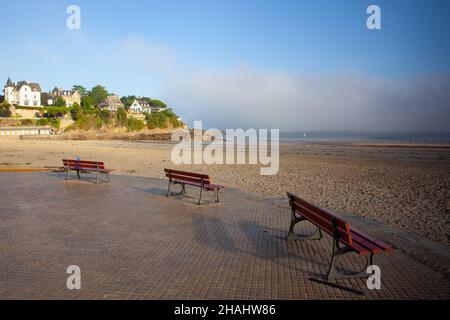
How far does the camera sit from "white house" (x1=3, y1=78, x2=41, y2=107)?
90.7 meters

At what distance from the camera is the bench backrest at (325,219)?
4.15 metres

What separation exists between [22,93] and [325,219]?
106 meters

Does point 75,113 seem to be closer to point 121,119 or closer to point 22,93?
point 121,119

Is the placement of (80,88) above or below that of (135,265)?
above

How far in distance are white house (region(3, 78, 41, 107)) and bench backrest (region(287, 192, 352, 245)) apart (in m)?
103

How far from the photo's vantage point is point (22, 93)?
297 ft

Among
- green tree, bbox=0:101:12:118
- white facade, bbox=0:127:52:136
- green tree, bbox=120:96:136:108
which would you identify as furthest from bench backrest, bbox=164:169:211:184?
green tree, bbox=120:96:136:108

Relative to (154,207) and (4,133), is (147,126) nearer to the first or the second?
(4,133)

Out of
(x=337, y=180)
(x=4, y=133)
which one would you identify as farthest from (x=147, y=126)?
(x=337, y=180)

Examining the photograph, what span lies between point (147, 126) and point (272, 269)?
4135 inches

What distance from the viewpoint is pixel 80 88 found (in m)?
126

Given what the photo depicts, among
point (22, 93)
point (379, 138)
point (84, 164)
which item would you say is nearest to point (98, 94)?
point (22, 93)

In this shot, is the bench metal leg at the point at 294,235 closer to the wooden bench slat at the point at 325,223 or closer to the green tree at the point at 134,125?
the wooden bench slat at the point at 325,223

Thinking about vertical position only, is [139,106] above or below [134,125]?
above
